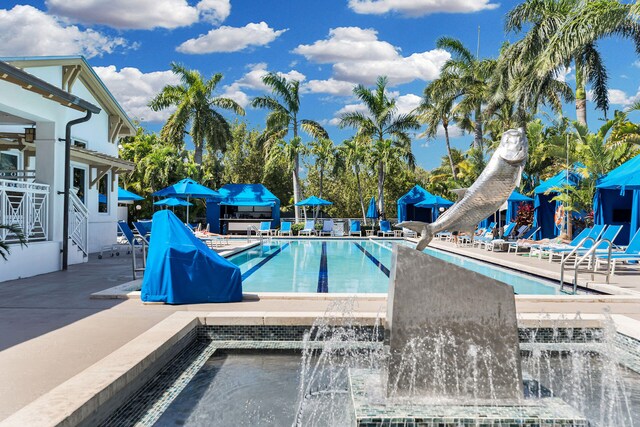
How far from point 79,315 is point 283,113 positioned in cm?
2576

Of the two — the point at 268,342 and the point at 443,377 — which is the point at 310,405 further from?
the point at 268,342

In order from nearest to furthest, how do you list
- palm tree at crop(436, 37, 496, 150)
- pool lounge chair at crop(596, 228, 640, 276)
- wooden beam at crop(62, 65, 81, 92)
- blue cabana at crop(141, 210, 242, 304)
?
blue cabana at crop(141, 210, 242, 304), pool lounge chair at crop(596, 228, 640, 276), wooden beam at crop(62, 65, 81, 92), palm tree at crop(436, 37, 496, 150)

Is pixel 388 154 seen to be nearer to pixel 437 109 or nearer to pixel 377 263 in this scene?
A: pixel 437 109

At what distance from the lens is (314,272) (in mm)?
12977

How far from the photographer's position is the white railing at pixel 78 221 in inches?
483

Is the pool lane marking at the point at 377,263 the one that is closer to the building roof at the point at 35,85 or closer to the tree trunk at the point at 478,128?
the building roof at the point at 35,85

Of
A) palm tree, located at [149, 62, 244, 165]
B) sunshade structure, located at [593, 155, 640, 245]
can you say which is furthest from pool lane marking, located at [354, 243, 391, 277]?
palm tree, located at [149, 62, 244, 165]

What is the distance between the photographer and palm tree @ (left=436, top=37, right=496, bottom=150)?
Answer: 91.0 feet

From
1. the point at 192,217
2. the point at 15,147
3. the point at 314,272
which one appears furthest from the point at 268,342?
the point at 192,217

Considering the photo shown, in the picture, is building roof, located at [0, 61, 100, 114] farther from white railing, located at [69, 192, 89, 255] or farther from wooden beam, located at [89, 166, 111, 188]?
wooden beam, located at [89, 166, 111, 188]

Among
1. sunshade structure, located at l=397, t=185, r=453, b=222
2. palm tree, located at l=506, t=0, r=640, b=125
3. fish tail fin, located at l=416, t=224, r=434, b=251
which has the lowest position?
fish tail fin, located at l=416, t=224, r=434, b=251

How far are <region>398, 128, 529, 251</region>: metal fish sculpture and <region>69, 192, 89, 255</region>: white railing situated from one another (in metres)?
10.5

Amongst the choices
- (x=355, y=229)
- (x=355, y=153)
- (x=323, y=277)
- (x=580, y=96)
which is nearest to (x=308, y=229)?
(x=355, y=229)

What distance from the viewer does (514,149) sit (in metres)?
3.77
